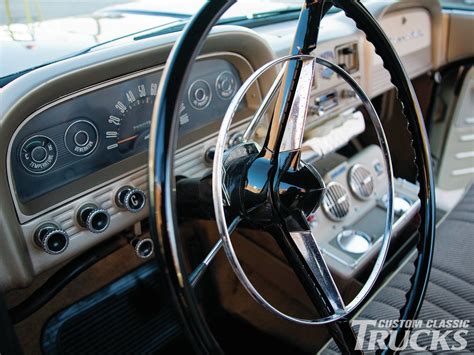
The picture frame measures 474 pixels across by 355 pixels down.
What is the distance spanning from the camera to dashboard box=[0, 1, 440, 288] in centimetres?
92

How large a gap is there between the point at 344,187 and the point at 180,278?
121cm

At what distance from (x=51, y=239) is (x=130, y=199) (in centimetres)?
20

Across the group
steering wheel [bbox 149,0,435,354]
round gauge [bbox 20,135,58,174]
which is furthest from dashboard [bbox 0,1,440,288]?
steering wheel [bbox 149,0,435,354]

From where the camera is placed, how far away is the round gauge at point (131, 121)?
1103 mm

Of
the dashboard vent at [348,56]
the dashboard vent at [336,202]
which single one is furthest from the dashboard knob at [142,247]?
the dashboard vent at [348,56]

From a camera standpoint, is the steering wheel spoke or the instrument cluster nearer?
the steering wheel spoke

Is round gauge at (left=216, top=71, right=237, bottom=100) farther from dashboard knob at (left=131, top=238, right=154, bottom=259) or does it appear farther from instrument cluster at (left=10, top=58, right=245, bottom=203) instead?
dashboard knob at (left=131, top=238, right=154, bottom=259)

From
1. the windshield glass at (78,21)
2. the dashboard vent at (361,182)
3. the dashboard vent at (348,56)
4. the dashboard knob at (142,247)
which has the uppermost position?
the windshield glass at (78,21)

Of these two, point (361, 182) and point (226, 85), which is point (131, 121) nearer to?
point (226, 85)

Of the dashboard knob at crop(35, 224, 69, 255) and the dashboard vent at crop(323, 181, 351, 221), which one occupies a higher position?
the dashboard knob at crop(35, 224, 69, 255)

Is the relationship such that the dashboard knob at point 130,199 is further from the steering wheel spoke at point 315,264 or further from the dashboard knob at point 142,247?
the steering wheel spoke at point 315,264

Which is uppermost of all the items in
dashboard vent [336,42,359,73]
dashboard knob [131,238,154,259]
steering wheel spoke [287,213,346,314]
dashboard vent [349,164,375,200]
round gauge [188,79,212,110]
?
round gauge [188,79,212,110]

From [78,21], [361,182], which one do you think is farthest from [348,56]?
[78,21]

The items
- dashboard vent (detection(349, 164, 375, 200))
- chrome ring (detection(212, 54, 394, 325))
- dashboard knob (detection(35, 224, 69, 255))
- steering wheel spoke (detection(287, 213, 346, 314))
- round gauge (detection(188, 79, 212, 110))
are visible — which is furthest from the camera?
dashboard vent (detection(349, 164, 375, 200))
